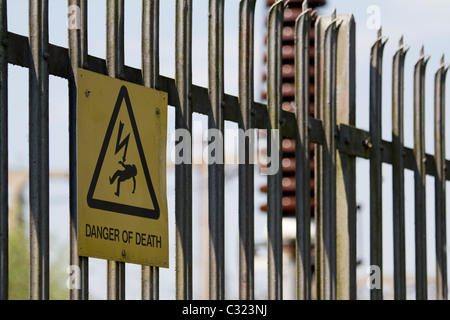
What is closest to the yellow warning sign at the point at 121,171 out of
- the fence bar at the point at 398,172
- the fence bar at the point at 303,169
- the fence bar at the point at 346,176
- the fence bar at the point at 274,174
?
the fence bar at the point at 274,174

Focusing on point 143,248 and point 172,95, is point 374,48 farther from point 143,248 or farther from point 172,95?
point 143,248

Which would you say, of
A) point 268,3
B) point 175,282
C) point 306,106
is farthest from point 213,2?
point 268,3

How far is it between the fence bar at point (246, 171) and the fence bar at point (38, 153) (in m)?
1.43

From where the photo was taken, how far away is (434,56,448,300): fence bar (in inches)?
332

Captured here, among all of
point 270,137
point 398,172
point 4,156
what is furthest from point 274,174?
point 4,156

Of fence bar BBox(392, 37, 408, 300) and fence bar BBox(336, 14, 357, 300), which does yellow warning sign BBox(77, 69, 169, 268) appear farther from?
fence bar BBox(392, 37, 408, 300)

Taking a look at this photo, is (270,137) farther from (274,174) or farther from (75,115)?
(75,115)

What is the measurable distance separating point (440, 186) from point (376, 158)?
99 centimetres

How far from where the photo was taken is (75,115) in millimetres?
5332

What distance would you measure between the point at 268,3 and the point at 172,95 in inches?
241

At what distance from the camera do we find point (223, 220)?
6129mm

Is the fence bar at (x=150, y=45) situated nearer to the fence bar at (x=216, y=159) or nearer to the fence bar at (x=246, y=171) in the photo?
the fence bar at (x=216, y=159)

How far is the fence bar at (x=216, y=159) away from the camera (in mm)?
6070

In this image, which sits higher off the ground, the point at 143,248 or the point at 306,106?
the point at 306,106
